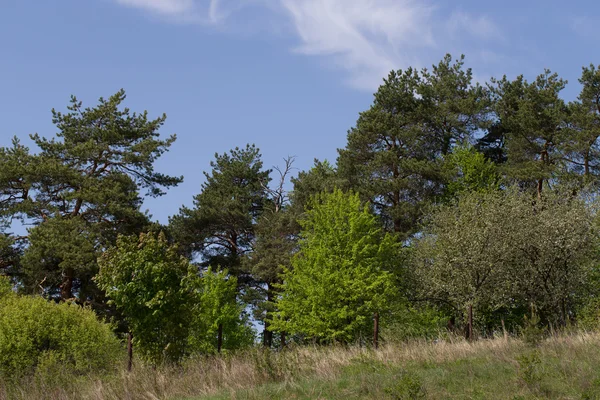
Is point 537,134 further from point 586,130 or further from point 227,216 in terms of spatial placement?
point 227,216

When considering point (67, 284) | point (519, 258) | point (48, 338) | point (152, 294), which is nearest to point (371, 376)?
point (152, 294)

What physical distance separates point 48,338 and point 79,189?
1823 centimetres

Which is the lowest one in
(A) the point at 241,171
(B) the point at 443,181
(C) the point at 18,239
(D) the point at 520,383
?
(D) the point at 520,383

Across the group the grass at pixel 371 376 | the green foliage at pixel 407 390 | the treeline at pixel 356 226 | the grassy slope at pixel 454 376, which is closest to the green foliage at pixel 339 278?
the treeline at pixel 356 226

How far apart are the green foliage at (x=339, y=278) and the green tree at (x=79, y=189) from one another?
1301cm

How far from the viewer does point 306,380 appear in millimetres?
14688

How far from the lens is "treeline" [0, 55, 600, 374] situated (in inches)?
1222

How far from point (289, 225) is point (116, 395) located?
30.1m

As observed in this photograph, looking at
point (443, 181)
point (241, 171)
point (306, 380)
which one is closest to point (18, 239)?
point (241, 171)

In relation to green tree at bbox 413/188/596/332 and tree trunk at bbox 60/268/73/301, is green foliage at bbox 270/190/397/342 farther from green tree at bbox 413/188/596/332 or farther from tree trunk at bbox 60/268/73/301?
tree trunk at bbox 60/268/73/301

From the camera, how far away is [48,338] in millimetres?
24656

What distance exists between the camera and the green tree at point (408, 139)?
4300cm

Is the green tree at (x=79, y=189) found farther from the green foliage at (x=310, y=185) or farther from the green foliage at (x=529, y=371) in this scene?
the green foliage at (x=529, y=371)

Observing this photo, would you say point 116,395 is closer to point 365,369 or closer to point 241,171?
point 365,369
